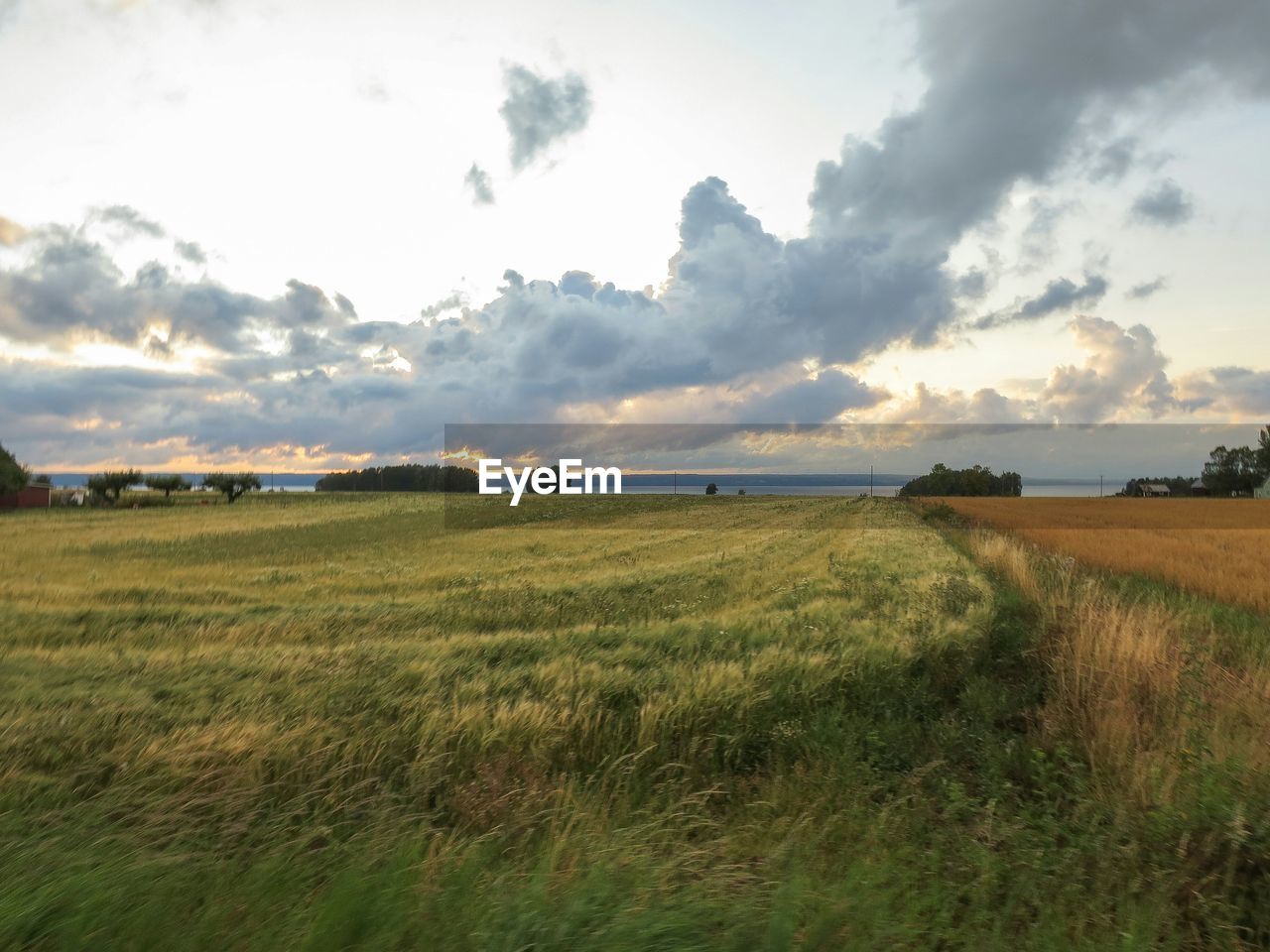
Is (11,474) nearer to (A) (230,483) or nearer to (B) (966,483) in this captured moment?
(A) (230,483)

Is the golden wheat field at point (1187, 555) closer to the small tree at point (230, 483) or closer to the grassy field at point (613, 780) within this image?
the grassy field at point (613, 780)

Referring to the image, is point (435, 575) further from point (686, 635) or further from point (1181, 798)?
point (1181, 798)

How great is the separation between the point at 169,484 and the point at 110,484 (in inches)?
531

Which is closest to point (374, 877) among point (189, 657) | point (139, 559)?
point (189, 657)

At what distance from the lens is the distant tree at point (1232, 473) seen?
415ft

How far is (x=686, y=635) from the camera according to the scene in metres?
10.6

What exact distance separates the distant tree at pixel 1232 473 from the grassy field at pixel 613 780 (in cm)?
15370

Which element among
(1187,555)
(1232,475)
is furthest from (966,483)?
(1187,555)

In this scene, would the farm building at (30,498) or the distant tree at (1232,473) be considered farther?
the distant tree at (1232,473)

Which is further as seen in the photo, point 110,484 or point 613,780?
point 110,484

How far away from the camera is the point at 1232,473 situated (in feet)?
424

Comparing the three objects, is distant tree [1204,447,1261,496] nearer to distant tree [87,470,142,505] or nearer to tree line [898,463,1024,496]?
tree line [898,463,1024,496]

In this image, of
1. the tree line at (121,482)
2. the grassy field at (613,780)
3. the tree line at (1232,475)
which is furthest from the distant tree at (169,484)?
the tree line at (1232,475)

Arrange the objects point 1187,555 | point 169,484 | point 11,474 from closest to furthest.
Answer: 1. point 1187,555
2. point 11,474
3. point 169,484
